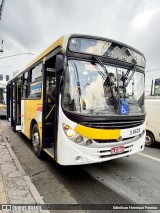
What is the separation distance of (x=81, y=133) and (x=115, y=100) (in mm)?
1046

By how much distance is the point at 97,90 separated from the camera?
12.5 feet

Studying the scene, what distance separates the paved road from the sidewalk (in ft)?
0.75

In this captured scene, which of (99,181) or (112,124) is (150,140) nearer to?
(99,181)

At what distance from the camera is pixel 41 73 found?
5.05 metres

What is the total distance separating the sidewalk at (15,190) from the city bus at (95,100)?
77 cm

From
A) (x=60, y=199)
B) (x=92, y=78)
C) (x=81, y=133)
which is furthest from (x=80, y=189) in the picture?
(x=92, y=78)

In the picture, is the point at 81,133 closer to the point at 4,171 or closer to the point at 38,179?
the point at 38,179

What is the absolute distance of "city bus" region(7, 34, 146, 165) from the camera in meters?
3.53

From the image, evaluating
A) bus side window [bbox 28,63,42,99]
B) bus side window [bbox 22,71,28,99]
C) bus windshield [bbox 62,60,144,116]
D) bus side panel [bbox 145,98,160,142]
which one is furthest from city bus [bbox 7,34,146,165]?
bus side panel [bbox 145,98,160,142]

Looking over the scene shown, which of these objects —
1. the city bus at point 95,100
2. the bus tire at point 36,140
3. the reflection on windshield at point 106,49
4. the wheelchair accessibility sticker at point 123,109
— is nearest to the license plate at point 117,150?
the city bus at point 95,100

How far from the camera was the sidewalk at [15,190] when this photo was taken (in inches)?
116

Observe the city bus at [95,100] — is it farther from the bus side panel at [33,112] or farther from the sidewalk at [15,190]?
the sidewalk at [15,190]

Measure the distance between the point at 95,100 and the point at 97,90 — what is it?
22 centimetres

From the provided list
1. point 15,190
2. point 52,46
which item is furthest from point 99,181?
point 52,46
